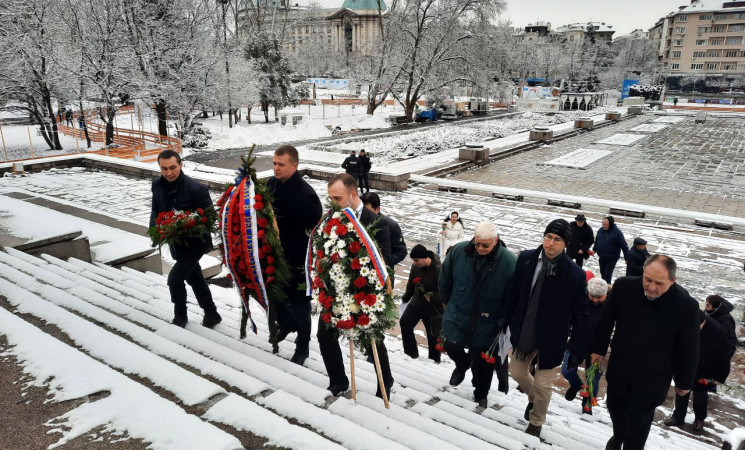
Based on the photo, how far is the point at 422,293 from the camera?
186 inches

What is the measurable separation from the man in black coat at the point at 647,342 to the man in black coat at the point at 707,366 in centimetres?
168

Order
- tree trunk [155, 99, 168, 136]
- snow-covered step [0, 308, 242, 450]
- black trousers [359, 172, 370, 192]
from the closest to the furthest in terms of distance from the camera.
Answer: snow-covered step [0, 308, 242, 450], black trousers [359, 172, 370, 192], tree trunk [155, 99, 168, 136]

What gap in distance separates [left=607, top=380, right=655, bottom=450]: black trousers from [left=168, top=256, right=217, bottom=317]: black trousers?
3.54m

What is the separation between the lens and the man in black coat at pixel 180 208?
4.39 meters

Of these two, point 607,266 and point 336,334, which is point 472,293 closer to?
point 336,334

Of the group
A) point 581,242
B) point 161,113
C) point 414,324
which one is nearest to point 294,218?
point 414,324

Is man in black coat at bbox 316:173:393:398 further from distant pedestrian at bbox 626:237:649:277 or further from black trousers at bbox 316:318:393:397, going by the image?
distant pedestrian at bbox 626:237:649:277

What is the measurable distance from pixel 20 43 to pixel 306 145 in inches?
510

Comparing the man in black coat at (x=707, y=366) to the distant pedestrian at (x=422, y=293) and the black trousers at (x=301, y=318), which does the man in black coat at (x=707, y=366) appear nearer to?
the distant pedestrian at (x=422, y=293)

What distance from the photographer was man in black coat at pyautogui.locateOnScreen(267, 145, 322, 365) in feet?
12.4

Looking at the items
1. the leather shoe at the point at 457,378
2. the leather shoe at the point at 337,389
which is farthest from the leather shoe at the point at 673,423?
the leather shoe at the point at 337,389

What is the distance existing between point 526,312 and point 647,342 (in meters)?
0.79

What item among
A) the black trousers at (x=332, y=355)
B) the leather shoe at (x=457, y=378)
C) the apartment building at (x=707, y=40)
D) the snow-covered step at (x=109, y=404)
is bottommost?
the leather shoe at (x=457, y=378)

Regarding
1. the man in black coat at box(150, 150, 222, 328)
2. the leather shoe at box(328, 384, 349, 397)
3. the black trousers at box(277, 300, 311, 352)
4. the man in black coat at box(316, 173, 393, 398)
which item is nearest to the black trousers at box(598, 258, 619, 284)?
the man in black coat at box(316, 173, 393, 398)
